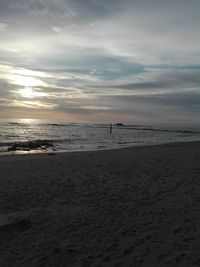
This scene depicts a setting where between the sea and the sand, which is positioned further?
the sea

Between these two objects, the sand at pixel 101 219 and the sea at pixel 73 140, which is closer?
the sand at pixel 101 219

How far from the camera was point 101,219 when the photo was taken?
6629mm

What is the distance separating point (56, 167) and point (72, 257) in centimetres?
872

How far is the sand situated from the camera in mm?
5027

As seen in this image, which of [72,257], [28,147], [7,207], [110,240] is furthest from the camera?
[28,147]

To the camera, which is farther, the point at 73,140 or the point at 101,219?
the point at 73,140

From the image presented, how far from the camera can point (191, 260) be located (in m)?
4.59

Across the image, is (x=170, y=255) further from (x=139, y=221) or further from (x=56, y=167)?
(x=56, y=167)

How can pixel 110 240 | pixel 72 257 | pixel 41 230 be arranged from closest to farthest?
pixel 72 257, pixel 110 240, pixel 41 230

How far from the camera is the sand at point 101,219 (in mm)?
5027

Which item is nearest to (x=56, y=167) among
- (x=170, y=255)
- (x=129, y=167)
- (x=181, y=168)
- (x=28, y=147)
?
(x=129, y=167)

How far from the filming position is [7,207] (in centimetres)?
780

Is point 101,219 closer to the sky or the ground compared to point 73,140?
closer to the ground

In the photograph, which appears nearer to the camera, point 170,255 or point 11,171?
point 170,255
